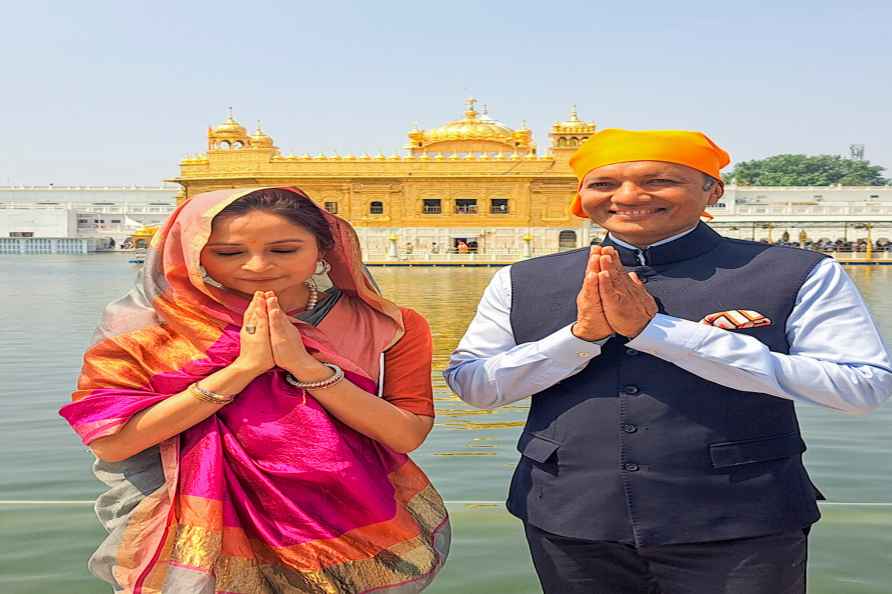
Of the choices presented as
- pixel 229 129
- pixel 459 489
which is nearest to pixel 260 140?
pixel 229 129

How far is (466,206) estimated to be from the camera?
3803cm

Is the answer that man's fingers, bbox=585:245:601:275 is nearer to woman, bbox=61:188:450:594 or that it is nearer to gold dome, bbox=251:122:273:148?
woman, bbox=61:188:450:594

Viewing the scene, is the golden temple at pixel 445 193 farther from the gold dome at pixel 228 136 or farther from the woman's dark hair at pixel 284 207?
the woman's dark hair at pixel 284 207

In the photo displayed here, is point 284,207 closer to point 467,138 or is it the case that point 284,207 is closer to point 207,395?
point 207,395

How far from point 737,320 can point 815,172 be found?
7209 centimetres

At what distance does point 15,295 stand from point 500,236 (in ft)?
75.4

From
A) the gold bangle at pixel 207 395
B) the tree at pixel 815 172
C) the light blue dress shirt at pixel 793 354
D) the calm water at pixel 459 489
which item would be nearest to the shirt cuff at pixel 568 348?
the light blue dress shirt at pixel 793 354

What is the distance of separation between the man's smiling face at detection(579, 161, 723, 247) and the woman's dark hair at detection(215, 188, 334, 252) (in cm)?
54

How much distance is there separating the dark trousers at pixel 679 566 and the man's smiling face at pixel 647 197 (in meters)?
0.59

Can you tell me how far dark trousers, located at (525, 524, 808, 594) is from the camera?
1649mm

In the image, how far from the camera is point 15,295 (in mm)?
17516

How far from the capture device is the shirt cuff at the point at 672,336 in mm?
1624

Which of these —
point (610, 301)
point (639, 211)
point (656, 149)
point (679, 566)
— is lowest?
point (679, 566)

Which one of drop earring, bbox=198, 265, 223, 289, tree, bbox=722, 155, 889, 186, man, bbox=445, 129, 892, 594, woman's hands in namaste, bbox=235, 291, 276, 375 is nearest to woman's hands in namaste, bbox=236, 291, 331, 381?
woman's hands in namaste, bbox=235, 291, 276, 375
